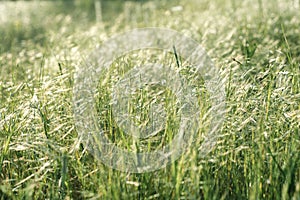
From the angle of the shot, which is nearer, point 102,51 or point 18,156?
point 18,156

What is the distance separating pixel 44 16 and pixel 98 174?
538cm

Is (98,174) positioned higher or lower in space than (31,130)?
lower

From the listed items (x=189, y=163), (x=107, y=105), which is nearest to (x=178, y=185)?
(x=189, y=163)

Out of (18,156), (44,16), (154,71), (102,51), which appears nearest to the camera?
(18,156)

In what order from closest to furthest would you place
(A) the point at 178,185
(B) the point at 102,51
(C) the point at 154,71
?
(A) the point at 178,185 → (C) the point at 154,71 → (B) the point at 102,51

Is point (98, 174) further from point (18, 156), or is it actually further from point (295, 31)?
point (295, 31)

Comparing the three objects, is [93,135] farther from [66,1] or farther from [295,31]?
[66,1]

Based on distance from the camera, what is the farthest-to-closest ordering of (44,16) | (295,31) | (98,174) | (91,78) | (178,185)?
(44,16) < (295,31) < (91,78) < (98,174) < (178,185)

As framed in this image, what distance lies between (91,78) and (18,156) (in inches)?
21.7

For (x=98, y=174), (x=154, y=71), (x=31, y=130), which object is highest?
(x=154, y=71)

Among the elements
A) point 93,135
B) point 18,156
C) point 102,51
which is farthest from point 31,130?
point 102,51

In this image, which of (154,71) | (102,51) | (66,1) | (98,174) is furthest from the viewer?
(66,1)

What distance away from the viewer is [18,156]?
2.31m

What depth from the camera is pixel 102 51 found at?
3584 mm
